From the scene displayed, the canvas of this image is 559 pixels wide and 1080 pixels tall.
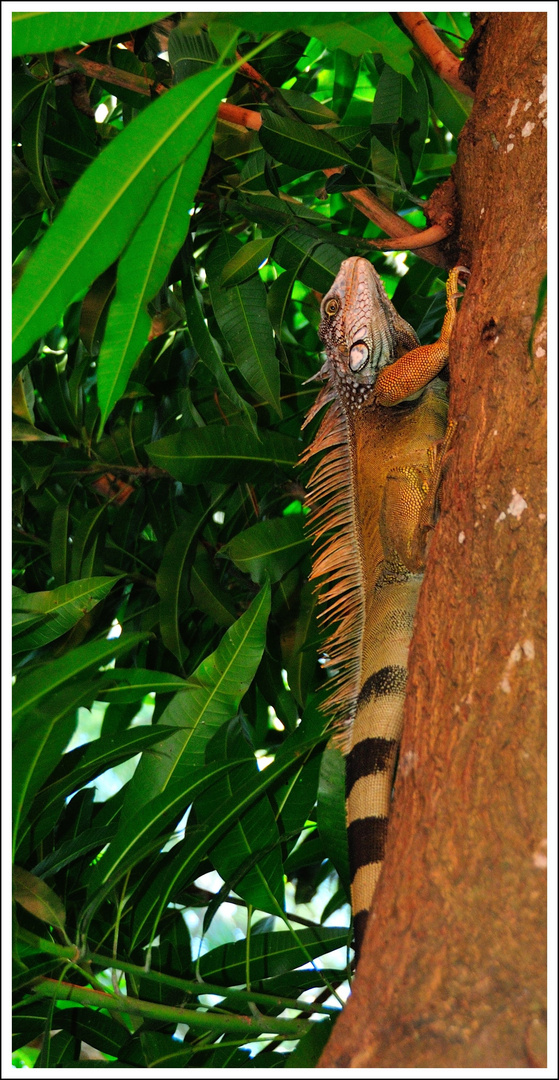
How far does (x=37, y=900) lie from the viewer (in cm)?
169

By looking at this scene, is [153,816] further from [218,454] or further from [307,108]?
[307,108]

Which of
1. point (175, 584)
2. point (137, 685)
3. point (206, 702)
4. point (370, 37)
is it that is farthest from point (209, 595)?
point (370, 37)

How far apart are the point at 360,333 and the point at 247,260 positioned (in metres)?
0.60

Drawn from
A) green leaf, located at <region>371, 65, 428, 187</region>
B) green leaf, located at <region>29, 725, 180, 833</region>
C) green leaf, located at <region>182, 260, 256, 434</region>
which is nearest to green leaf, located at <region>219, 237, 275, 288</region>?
green leaf, located at <region>182, 260, 256, 434</region>

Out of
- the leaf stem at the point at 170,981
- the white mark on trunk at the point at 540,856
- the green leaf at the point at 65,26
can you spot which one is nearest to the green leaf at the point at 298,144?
the green leaf at the point at 65,26

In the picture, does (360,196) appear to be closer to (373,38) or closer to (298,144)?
(298,144)

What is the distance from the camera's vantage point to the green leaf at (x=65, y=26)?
3.74ft

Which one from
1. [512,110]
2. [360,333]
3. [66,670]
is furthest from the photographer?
[360,333]

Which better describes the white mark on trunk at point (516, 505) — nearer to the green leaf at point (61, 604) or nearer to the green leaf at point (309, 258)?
the green leaf at point (61, 604)

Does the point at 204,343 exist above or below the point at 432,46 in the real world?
below

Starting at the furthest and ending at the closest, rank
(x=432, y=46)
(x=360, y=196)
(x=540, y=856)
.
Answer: (x=360, y=196) < (x=432, y=46) < (x=540, y=856)

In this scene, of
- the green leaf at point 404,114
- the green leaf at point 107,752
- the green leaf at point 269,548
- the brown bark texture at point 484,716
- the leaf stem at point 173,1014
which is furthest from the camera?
the green leaf at point 269,548

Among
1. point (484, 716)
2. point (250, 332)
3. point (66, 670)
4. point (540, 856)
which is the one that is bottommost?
point (540, 856)

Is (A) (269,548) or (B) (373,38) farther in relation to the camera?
(A) (269,548)
